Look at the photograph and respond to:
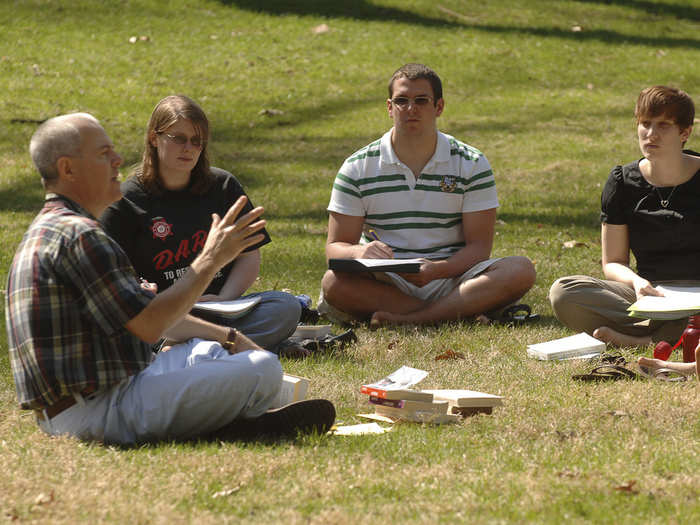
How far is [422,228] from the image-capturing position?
23.1 feet

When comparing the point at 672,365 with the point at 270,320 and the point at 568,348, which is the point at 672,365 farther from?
the point at 270,320

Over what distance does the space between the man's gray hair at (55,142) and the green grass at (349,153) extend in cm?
119

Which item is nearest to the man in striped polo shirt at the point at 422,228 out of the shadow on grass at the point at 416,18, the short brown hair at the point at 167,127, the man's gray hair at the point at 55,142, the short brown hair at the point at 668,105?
the short brown hair at the point at 167,127

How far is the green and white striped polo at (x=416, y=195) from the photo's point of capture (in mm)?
6988

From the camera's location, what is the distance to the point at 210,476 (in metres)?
3.89

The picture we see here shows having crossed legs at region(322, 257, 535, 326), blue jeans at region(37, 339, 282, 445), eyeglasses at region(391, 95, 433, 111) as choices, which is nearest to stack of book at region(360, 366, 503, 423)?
blue jeans at region(37, 339, 282, 445)

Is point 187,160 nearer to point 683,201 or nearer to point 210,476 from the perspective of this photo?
point 210,476

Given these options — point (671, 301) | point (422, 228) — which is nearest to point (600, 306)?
point (671, 301)

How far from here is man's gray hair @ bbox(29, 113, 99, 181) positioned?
3.99 meters

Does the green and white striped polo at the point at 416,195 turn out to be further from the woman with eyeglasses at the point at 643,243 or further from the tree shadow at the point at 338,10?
the tree shadow at the point at 338,10

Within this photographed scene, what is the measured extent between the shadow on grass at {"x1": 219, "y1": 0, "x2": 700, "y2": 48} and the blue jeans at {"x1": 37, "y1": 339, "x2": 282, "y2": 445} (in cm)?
1807

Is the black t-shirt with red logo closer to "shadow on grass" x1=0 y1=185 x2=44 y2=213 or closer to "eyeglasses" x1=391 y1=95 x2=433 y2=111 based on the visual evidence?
"eyeglasses" x1=391 y1=95 x2=433 y2=111

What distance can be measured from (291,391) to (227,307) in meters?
1.03

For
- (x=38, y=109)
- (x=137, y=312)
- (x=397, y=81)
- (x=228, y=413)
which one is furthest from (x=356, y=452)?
(x=38, y=109)
